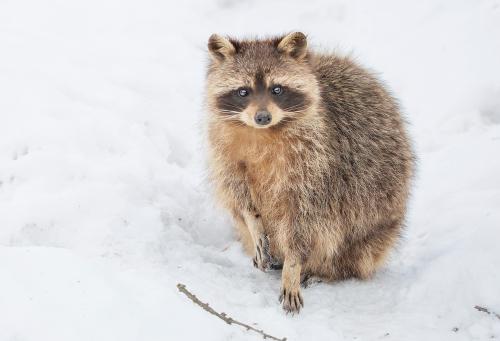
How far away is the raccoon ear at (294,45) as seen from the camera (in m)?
4.54

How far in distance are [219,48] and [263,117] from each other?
0.72 metres

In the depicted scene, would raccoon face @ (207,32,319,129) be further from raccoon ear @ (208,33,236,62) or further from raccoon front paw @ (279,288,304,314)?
raccoon front paw @ (279,288,304,314)

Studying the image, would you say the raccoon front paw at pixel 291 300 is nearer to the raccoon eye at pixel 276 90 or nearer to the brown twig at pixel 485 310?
the brown twig at pixel 485 310

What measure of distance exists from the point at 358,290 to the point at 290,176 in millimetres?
963

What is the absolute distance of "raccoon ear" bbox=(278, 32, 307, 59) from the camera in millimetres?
4539

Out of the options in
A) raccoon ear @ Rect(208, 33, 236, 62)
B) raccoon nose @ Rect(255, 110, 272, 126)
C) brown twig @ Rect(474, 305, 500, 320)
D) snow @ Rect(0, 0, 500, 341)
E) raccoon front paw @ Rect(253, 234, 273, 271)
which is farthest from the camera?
raccoon front paw @ Rect(253, 234, 273, 271)

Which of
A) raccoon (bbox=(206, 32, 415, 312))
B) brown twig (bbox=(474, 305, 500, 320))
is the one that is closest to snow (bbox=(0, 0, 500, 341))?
brown twig (bbox=(474, 305, 500, 320))

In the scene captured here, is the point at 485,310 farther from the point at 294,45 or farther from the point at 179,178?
the point at 179,178

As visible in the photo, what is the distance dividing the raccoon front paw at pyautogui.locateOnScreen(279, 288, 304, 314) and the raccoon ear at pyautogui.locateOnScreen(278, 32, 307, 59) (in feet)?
5.09

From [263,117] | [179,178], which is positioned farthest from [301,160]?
[179,178]

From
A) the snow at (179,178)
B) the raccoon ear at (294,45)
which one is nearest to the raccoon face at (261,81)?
the raccoon ear at (294,45)

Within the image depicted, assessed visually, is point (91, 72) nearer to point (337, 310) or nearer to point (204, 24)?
point (204, 24)

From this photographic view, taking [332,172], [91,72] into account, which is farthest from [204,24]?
[332,172]

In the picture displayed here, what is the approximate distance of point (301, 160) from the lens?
4.50m
